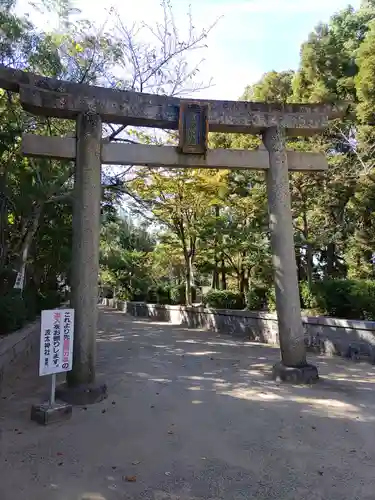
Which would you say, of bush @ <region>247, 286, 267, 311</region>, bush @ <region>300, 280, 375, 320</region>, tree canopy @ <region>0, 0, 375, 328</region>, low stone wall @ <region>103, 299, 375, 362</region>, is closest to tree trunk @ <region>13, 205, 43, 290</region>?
tree canopy @ <region>0, 0, 375, 328</region>

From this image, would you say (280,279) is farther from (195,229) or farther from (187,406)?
(195,229)

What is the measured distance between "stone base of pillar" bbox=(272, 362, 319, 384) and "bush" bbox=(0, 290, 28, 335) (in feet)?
19.7

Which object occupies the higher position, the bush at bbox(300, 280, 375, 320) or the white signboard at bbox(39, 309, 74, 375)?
the bush at bbox(300, 280, 375, 320)

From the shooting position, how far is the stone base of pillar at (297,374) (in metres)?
6.75

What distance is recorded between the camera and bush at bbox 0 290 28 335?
9.10m

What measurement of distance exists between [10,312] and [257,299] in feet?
29.0

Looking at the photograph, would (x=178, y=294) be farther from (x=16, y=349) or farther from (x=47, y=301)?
(x=16, y=349)

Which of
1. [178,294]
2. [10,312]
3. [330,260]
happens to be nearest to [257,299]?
[330,260]

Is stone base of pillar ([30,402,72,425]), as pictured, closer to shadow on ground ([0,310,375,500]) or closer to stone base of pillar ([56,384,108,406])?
shadow on ground ([0,310,375,500])

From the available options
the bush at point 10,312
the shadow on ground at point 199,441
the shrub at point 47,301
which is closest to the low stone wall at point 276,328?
the shadow on ground at point 199,441

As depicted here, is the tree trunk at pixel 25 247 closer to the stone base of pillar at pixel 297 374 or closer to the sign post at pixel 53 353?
the sign post at pixel 53 353

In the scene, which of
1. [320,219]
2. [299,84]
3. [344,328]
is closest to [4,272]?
[344,328]

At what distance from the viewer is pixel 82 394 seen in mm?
5629

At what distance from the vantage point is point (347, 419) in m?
5.02
